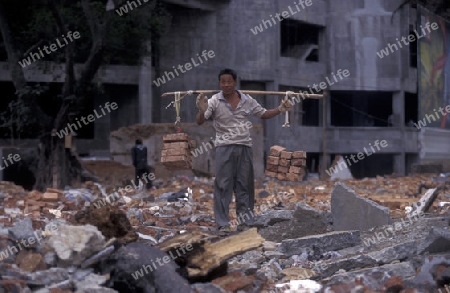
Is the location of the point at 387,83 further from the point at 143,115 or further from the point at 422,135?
the point at 143,115

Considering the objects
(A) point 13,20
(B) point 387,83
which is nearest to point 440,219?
(A) point 13,20

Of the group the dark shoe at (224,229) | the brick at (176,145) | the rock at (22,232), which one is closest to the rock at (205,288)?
the rock at (22,232)

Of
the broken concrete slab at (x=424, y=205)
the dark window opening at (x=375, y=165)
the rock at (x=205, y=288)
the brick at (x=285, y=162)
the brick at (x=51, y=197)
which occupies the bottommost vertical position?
the dark window opening at (x=375, y=165)

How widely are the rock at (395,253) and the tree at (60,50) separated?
12174 millimetres

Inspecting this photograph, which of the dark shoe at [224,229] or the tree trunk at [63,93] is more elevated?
Answer: the tree trunk at [63,93]

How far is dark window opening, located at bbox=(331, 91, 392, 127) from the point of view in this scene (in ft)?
118

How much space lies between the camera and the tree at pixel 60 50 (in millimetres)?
18266

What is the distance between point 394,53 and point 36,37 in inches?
808

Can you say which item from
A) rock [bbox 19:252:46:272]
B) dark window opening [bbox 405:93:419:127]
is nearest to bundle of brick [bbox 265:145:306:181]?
rock [bbox 19:252:46:272]

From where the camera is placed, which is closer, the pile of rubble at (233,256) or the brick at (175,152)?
the pile of rubble at (233,256)

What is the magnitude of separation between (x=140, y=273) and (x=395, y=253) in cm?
256

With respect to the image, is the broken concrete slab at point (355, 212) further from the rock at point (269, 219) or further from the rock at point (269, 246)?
the rock at point (269, 246)

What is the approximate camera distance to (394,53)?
1405 inches

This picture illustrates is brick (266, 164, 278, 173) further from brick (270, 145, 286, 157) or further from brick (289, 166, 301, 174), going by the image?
brick (289, 166, 301, 174)
